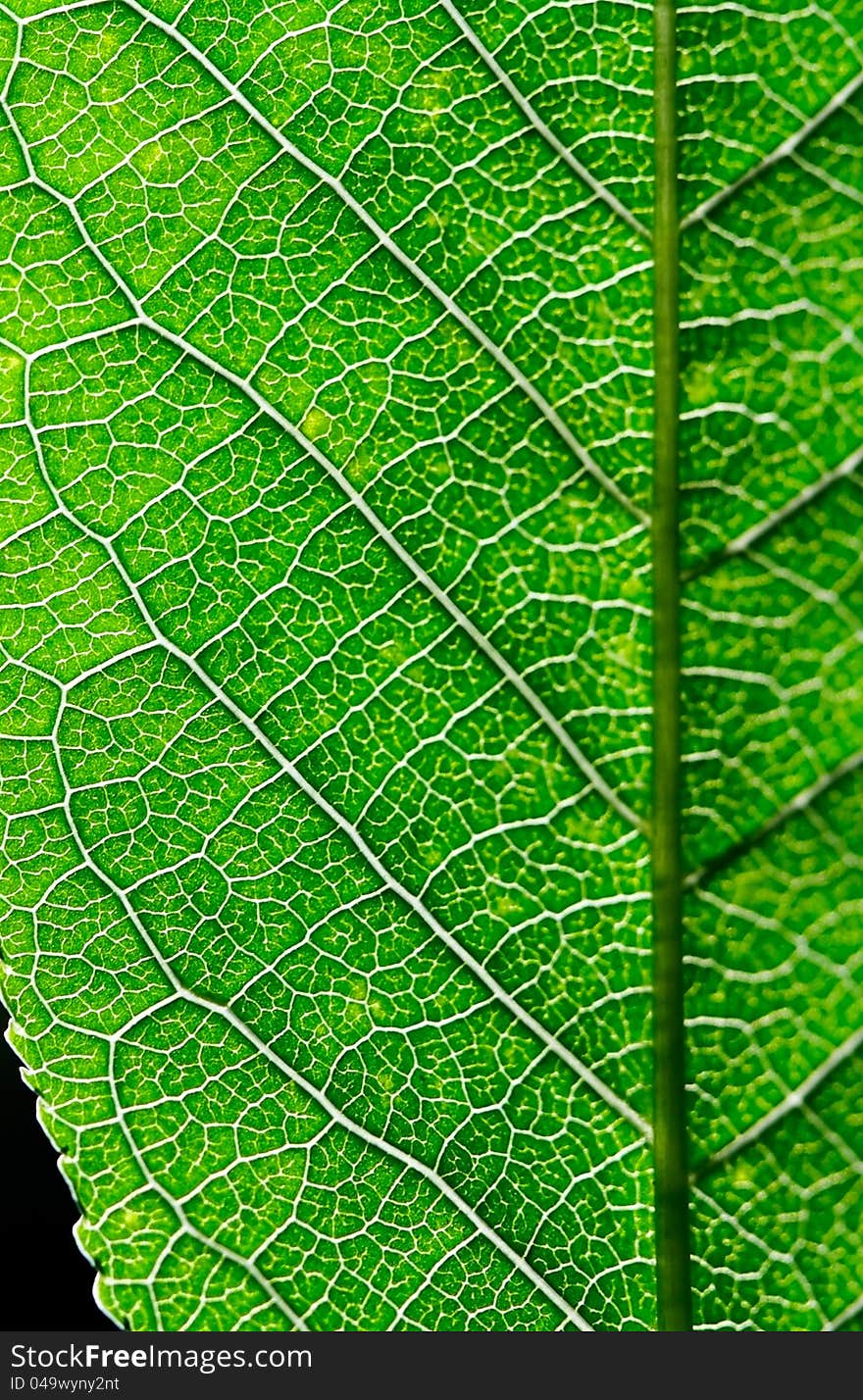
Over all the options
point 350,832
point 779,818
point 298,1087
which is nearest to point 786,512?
point 779,818

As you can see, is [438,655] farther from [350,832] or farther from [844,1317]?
[844,1317]

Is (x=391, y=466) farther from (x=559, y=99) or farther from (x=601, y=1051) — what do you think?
(x=601, y=1051)

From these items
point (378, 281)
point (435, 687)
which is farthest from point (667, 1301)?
point (378, 281)

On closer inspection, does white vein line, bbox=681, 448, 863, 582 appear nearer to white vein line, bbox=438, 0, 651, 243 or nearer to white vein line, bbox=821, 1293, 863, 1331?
white vein line, bbox=438, 0, 651, 243

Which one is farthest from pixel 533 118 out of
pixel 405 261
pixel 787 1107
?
pixel 787 1107

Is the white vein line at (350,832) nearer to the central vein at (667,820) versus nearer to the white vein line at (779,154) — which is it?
the central vein at (667,820)

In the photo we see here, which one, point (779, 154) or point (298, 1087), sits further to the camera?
point (298, 1087)

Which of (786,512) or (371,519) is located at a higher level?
(786,512)

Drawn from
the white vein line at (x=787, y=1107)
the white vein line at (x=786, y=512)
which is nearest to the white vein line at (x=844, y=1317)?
the white vein line at (x=787, y=1107)

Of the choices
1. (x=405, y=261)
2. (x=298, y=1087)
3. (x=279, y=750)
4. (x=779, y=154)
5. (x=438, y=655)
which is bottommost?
(x=298, y=1087)
